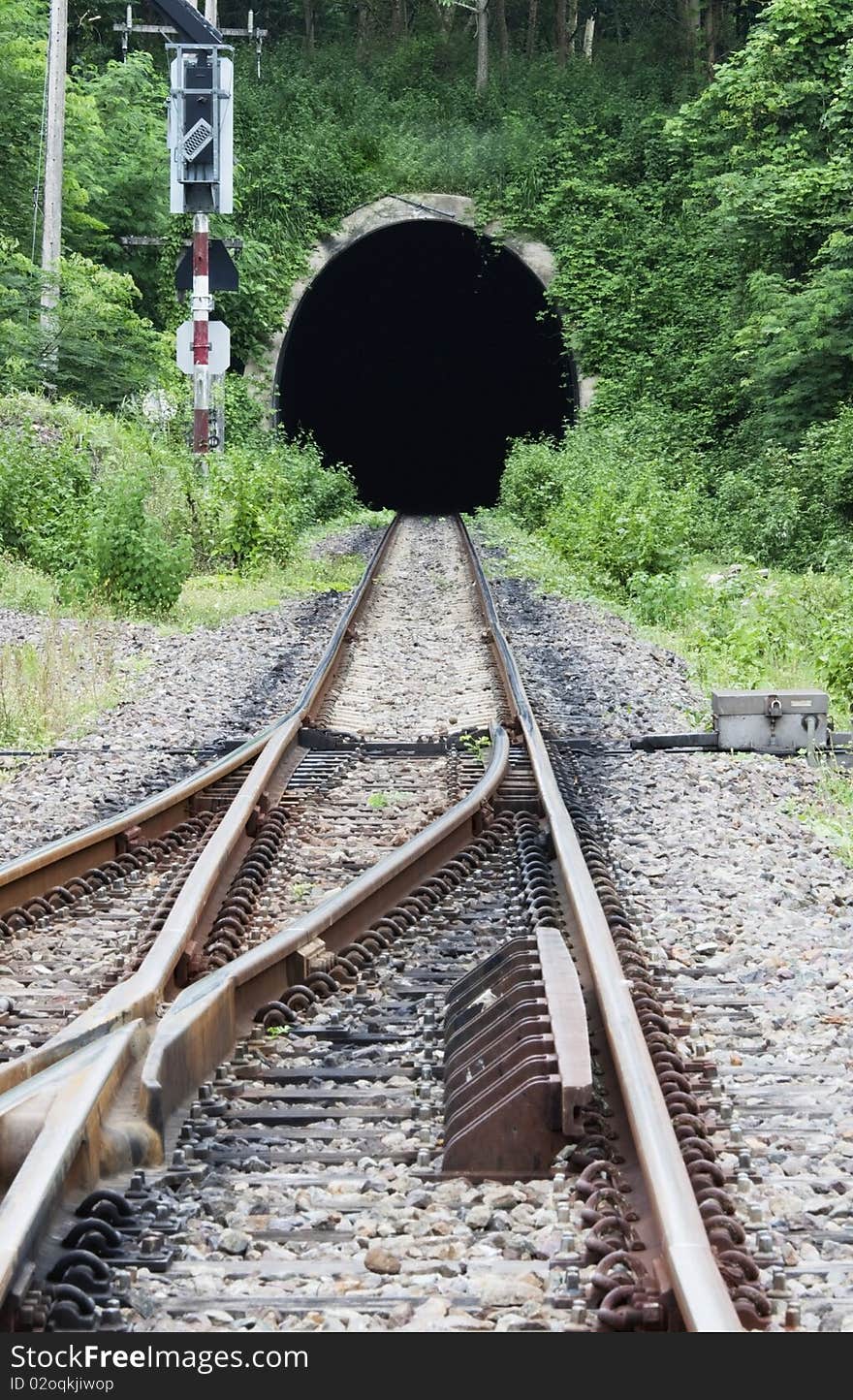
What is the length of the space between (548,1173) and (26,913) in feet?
8.34

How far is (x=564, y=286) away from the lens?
105 ft

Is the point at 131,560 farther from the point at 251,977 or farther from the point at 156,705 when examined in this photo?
the point at 251,977

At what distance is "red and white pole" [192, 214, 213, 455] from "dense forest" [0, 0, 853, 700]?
2.41 feet

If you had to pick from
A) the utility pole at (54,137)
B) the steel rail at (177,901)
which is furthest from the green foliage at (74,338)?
the steel rail at (177,901)

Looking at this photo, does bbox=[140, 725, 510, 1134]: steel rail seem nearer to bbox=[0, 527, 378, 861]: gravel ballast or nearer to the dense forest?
bbox=[0, 527, 378, 861]: gravel ballast

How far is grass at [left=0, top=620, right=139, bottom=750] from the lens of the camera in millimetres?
9078

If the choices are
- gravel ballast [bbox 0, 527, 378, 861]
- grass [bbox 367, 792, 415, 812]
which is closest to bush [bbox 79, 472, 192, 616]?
gravel ballast [bbox 0, 527, 378, 861]

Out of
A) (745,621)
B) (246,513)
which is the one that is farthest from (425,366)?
(745,621)

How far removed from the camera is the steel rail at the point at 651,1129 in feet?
8.28

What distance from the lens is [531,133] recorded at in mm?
35219

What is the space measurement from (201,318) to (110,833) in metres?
12.7

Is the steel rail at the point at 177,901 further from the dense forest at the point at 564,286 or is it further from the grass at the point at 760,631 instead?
the dense forest at the point at 564,286

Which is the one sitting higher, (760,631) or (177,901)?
(760,631)

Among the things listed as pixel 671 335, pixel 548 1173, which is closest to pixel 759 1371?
pixel 548 1173
